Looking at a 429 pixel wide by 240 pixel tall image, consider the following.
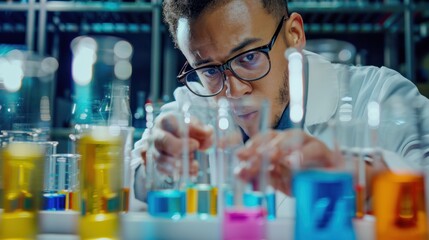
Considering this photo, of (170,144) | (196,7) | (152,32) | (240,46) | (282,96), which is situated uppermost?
(152,32)

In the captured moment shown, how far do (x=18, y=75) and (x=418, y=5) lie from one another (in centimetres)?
199

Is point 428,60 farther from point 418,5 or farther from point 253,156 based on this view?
point 253,156

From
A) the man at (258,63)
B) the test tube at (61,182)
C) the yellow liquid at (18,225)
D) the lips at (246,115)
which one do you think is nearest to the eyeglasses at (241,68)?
the man at (258,63)

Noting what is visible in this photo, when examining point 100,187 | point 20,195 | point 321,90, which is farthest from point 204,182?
point 321,90

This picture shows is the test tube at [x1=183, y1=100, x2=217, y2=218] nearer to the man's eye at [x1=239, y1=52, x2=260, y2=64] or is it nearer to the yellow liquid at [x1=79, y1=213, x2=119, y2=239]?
the yellow liquid at [x1=79, y1=213, x2=119, y2=239]

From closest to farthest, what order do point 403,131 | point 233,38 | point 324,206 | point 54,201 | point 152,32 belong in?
point 324,206 < point 403,131 < point 54,201 < point 233,38 < point 152,32

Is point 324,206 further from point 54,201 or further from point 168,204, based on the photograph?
point 54,201

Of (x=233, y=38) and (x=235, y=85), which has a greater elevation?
(x=233, y=38)

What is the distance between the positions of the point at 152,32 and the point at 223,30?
1020 mm

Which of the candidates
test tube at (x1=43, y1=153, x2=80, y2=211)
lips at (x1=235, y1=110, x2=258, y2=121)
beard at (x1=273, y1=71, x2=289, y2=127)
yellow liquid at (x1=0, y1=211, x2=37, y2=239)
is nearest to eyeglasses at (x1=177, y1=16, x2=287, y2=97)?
beard at (x1=273, y1=71, x2=289, y2=127)

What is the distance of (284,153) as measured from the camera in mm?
560

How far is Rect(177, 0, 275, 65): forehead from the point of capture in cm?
127

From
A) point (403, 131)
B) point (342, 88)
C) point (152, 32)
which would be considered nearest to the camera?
point (403, 131)

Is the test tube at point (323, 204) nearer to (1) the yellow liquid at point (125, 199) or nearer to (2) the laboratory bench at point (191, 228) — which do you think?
(2) the laboratory bench at point (191, 228)
